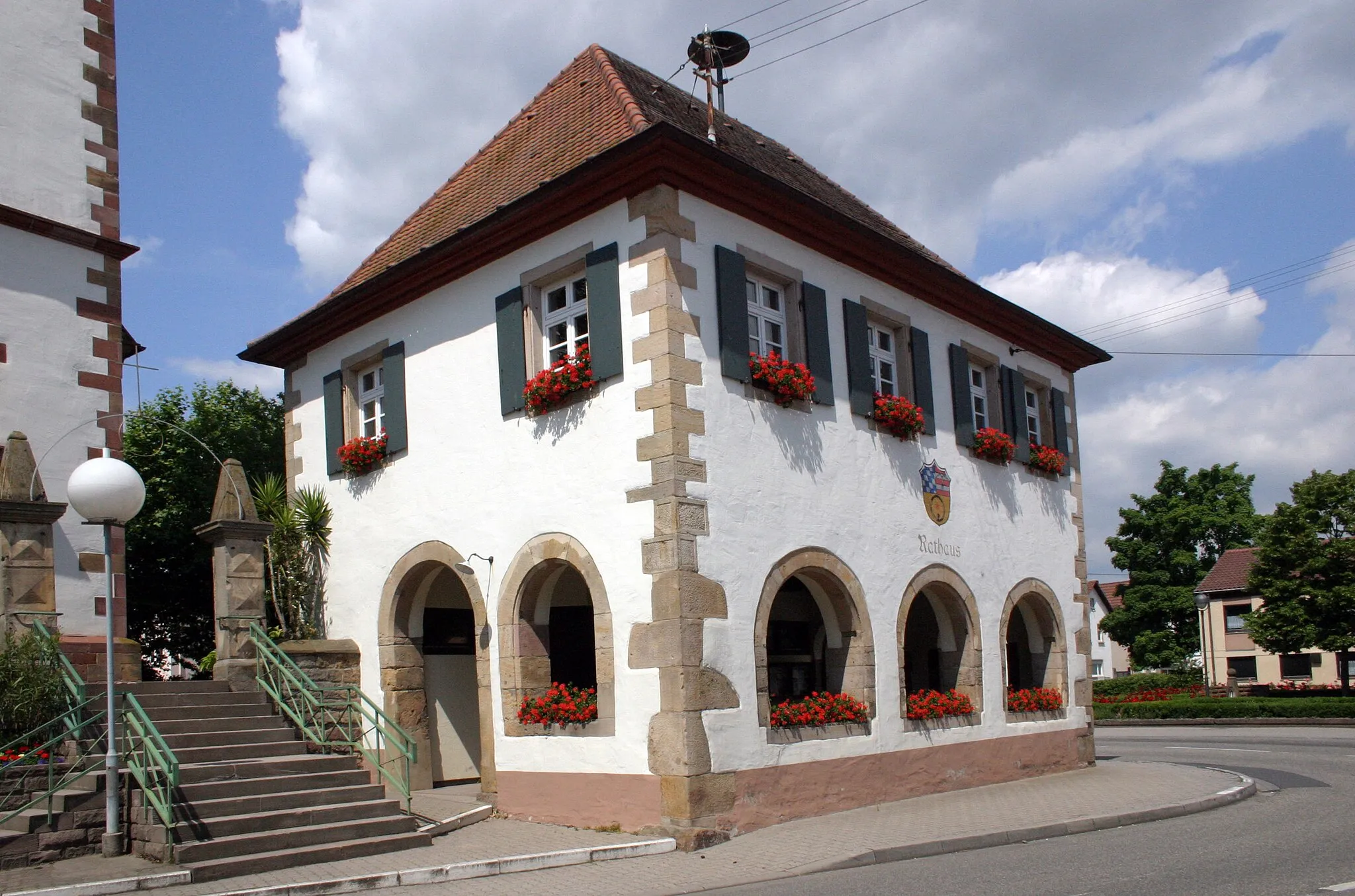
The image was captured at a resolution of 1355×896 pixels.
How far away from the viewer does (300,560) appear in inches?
639

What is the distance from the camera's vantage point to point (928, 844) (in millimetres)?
10828

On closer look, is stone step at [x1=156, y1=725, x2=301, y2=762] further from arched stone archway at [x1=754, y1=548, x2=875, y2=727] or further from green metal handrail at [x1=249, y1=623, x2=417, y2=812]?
arched stone archway at [x1=754, y1=548, x2=875, y2=727]

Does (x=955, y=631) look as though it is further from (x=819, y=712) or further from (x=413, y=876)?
(x=413, y=876)

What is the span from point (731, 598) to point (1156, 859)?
14.4 feet

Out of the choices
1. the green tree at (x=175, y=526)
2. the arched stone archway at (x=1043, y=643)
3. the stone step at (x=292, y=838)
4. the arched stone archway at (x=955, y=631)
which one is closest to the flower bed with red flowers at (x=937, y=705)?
the arched stone archway at (x=955, y=631)

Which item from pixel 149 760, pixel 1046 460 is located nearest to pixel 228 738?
pixel 149 760

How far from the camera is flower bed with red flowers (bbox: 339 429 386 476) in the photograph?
1523 centimetres

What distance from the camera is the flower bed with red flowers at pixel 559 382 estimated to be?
12609 millimetres

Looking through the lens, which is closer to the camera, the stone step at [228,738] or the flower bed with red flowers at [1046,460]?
the stone step at [228,738]

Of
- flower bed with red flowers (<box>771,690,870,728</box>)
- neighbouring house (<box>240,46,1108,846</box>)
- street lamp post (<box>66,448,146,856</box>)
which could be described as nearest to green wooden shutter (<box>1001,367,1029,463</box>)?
neighbouring house (<box>240,46,1108,846</box>)

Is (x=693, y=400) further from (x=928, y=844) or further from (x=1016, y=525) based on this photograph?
(x=1016, y=525)

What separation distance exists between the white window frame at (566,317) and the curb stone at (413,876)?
16.6ft

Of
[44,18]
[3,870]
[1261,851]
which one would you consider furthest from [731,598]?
[44,18]

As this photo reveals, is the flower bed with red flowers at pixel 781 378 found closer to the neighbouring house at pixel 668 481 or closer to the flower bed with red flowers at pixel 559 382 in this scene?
the neighbouring house at pixel 668 481
